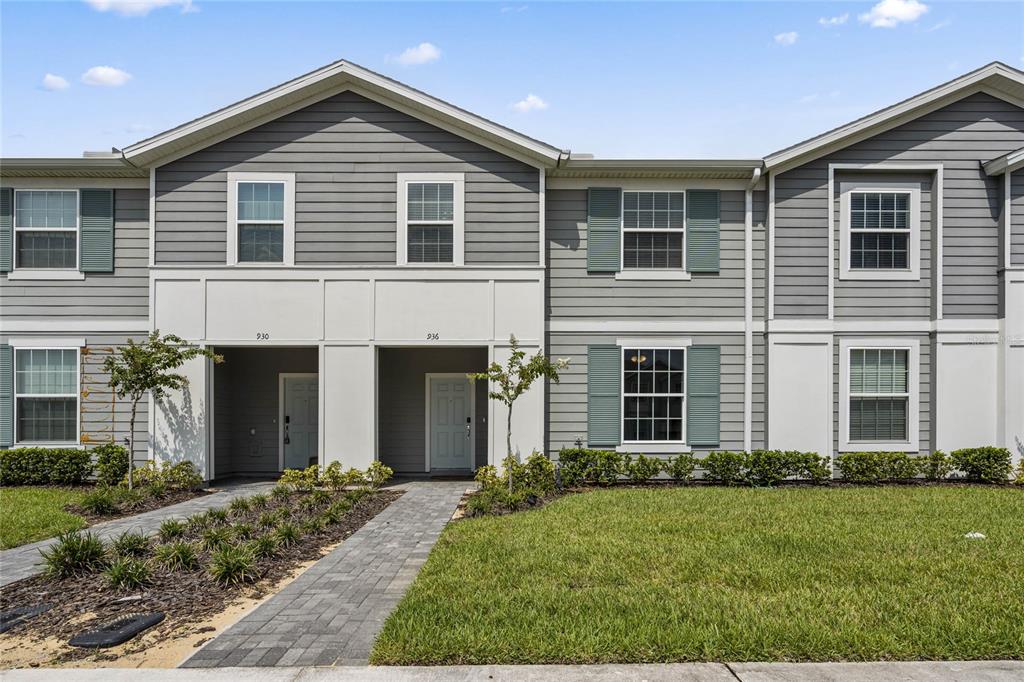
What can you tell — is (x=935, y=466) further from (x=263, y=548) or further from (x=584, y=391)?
(x=263, y=548)

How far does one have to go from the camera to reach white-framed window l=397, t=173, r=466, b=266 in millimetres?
13508

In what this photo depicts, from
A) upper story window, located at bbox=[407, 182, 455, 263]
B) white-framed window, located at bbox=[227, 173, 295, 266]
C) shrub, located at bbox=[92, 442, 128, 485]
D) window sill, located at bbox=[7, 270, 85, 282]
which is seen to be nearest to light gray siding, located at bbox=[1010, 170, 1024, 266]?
upper story window, located at bbox=[407, 182, 455, 263]

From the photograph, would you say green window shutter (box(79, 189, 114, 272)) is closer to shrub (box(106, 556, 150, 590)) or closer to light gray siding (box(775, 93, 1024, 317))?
shrub (box(106, 556, 150, 590))

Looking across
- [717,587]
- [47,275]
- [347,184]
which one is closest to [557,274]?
[347,184]

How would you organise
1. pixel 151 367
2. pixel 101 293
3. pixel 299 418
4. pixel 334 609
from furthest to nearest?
1. pixel 299 418
2. pixel 101 293
3. pixel 151 367
4. pixel 334 609

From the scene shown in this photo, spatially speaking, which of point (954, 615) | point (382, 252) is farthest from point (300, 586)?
point (382, 252)

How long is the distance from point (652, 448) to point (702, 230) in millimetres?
4324

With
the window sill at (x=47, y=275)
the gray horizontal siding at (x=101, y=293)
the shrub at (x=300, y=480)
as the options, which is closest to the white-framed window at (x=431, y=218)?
the shrub at (x=300, y=480)

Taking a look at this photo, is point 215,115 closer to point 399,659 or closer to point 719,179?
point 719,179

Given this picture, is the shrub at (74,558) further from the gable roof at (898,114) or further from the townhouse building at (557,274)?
the gable roof at (898,114)

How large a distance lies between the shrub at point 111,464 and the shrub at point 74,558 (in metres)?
6.48

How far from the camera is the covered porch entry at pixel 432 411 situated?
1529 centimetres

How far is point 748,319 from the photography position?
14.0 meters

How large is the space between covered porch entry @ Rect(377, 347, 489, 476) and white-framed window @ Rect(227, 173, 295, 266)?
314 centimetres
